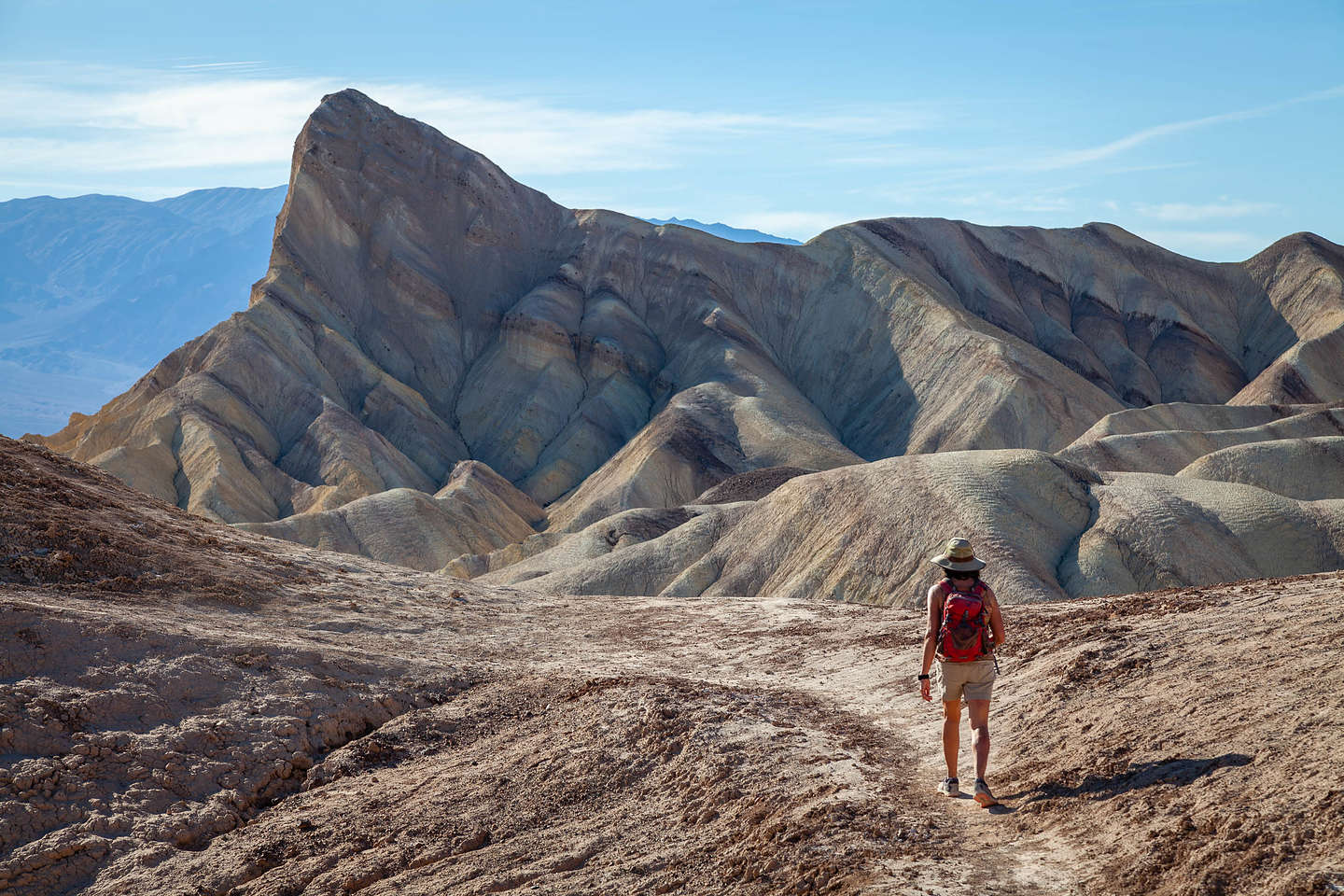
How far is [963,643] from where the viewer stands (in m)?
8.21

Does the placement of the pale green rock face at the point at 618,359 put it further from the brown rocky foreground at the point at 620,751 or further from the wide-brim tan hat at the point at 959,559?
the wide-brim tan hat at the point at 959,559

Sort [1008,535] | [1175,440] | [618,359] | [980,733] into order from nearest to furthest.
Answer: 1. [980,733]
2. [1008,535]
3. [1175,440]
4. [618,359]

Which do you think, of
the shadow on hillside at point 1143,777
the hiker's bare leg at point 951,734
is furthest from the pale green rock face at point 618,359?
the shadow on hillside at point 1143,777

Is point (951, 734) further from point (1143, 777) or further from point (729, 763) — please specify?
point (729, 763)

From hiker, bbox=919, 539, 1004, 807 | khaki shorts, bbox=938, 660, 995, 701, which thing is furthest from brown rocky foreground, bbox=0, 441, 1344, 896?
khaki shorts, bbox=938, 660, 995, 701

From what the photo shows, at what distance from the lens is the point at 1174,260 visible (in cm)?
7769

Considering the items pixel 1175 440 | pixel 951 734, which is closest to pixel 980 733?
pixel 951 734

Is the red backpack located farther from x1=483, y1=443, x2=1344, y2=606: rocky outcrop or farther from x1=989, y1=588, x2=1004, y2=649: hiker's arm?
x1=483, y1=443, x2=1344, y2=606: rocky outcrop

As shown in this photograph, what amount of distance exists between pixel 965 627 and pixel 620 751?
383 cm

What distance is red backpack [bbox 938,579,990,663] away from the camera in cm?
820

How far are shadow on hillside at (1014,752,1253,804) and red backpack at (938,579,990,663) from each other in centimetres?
107

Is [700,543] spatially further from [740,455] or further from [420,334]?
[420,334]

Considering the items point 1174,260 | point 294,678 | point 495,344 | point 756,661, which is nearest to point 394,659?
point 294,678

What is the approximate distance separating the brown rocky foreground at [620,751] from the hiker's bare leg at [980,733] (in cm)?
28
